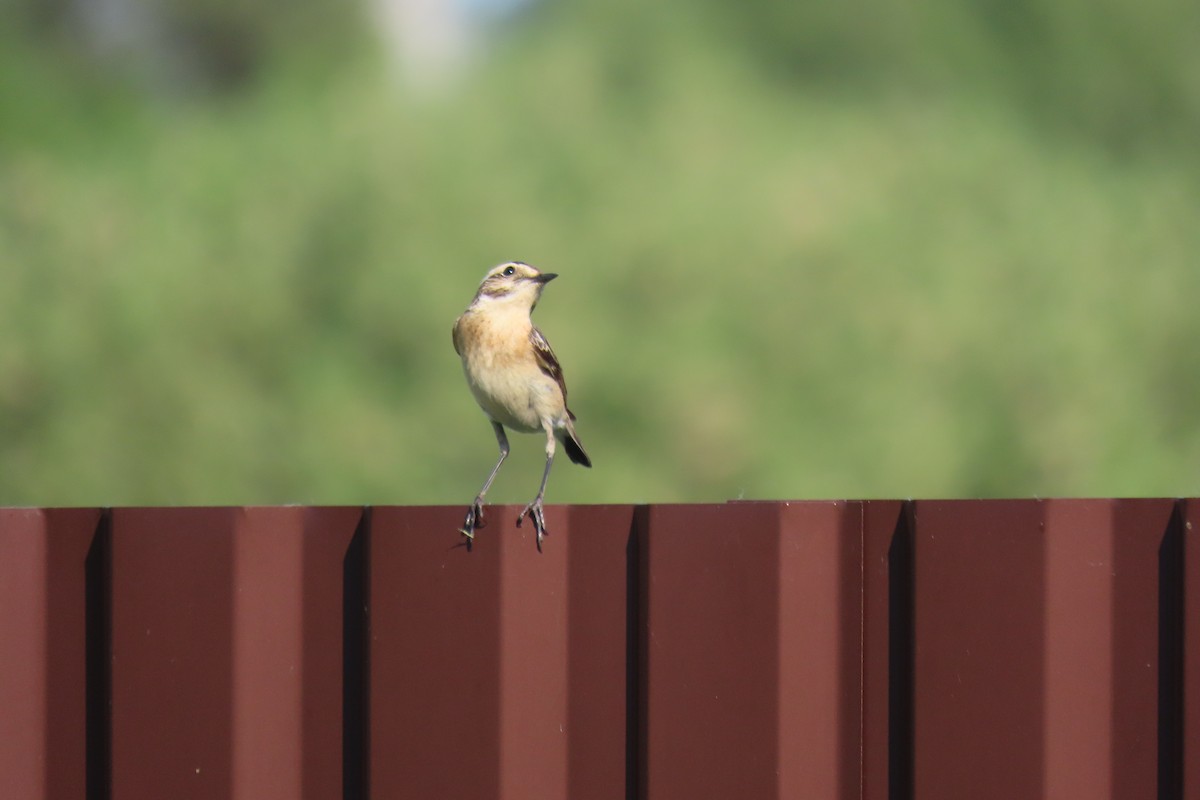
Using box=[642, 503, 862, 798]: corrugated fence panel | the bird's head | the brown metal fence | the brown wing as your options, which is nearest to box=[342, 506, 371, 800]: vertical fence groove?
the brown metal fence

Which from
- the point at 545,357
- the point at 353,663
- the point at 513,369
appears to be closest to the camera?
the point at 353,663

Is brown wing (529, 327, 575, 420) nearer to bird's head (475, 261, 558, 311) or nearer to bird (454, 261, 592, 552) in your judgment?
bird (454, 261, 592, 552)

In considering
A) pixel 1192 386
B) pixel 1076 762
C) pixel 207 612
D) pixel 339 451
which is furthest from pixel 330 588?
pixel 1192 386

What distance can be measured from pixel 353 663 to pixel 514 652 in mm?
441

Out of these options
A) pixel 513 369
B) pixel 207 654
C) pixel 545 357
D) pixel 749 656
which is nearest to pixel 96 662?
pixel 207 654

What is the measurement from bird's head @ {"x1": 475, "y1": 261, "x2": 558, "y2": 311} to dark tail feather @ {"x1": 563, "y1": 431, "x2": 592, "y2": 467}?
64cm

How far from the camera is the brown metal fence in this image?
312cm

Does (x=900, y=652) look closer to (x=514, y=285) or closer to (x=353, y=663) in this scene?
(x=353, y=663)

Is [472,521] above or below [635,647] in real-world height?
above

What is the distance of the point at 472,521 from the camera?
3.23 m

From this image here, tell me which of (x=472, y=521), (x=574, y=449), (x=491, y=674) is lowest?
(x=491, y=674)

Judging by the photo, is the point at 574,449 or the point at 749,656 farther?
the point at 574,449

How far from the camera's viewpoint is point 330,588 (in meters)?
3.28

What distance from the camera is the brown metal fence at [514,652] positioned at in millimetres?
3125
